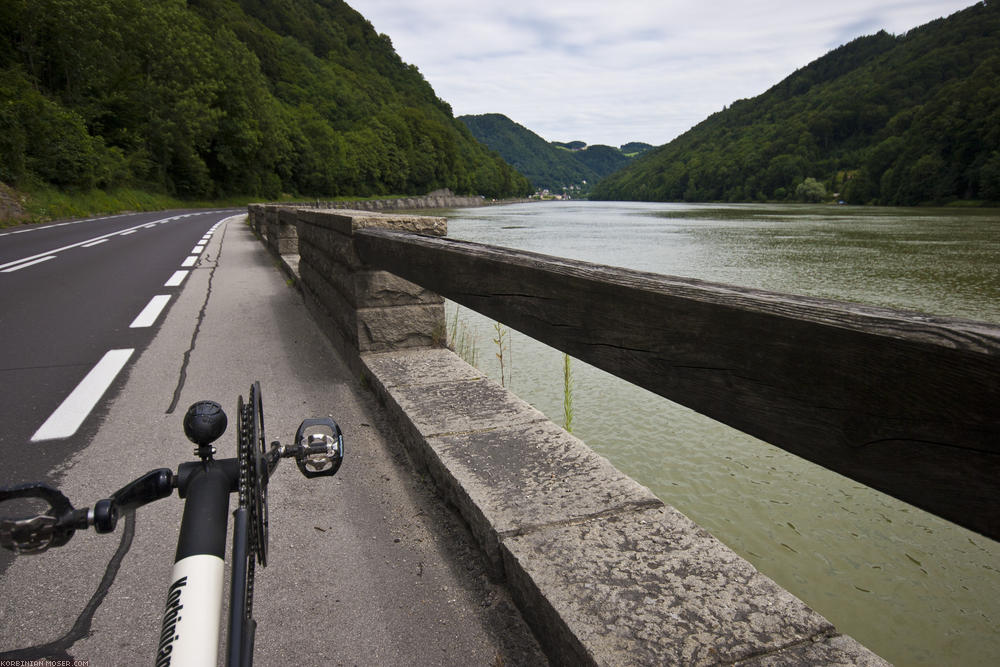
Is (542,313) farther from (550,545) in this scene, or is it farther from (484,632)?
(484,632)

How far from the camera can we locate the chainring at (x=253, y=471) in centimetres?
90

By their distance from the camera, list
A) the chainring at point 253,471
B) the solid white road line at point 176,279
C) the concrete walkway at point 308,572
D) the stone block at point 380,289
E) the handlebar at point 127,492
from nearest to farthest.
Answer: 1. the handlebar at point 127,492
2. the chainring at point 253,471
3. the concrete walkway at point 308,572
4. the stone block at point 380,289
5. the solid white road line at point 176,279

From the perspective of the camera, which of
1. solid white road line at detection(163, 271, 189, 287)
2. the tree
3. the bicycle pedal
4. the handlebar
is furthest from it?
the tree

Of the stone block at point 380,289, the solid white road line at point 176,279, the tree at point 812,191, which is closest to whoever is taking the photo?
the stone block at point 380,289

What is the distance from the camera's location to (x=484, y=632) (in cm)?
177

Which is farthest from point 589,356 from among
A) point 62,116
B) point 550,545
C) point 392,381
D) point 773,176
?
point 773,176

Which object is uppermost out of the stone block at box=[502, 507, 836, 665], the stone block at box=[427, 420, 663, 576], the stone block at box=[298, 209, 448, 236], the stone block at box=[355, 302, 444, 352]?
the stone block at box=[298, 209, 448, 236]

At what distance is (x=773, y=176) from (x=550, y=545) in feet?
346

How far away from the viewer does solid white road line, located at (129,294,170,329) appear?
5.86 meters

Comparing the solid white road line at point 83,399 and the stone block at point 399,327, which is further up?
the stone block at point 399,327

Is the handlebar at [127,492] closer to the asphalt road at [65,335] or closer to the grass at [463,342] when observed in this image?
the asphalt road at [65,335]

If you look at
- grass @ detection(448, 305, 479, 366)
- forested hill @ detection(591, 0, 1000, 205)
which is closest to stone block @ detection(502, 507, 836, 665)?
grass @ detection(448, 305, 479, 366)

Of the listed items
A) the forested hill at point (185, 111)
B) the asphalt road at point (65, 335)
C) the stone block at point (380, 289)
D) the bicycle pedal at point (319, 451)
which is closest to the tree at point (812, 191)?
the forested hill at point (185, 111)

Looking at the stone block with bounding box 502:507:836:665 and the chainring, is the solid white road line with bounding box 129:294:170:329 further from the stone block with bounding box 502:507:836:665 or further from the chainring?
the chainring
